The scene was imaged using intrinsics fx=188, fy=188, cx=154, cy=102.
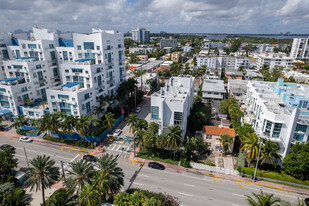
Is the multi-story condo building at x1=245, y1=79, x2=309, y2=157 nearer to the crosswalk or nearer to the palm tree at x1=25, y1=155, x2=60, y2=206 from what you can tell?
the crosswalk

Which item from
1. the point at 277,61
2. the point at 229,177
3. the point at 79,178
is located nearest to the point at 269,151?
the point at 229,177

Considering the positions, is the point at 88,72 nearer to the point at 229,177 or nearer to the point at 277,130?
the point at 229,177

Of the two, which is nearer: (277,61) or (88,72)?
(88,72)

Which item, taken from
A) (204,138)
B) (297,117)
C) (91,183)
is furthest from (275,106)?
(91,183)

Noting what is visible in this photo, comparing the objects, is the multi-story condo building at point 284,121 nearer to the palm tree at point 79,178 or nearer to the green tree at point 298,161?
the green tree at point 298,161

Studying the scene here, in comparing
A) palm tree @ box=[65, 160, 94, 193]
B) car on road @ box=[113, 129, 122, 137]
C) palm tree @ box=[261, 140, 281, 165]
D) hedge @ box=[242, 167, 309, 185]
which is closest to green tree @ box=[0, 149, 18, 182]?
palm tree @ box=[65, 160, 94, 193]

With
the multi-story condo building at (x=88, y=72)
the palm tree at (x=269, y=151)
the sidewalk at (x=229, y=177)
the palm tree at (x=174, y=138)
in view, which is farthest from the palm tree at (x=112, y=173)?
the palm tree at (x=269, y=151)
